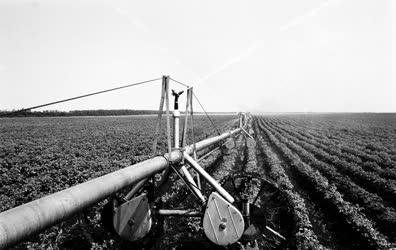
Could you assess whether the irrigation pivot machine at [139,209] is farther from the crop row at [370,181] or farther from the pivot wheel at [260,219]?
the crop row at [370,181]

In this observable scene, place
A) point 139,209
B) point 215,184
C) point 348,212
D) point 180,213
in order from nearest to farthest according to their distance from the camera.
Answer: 1. point 139,209
2. point 180,213
3. point 215,184
4. point 348,212

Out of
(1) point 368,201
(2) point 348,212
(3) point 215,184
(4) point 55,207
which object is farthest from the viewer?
(1) point 368,201

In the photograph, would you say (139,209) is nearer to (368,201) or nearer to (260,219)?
(260,219)

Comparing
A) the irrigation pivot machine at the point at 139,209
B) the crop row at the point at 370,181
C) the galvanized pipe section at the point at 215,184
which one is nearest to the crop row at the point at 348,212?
the crop row at the point at 370,181

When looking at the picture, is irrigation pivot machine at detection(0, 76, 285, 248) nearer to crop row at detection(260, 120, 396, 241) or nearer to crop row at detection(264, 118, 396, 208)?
crop row at detection(260, 120, 396, 241)

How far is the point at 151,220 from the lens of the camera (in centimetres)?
346

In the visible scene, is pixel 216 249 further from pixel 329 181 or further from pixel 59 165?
pixel 59 165

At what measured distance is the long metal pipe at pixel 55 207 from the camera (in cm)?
167

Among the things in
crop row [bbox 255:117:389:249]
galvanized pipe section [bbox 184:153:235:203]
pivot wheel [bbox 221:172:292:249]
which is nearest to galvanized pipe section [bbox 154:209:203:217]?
galvanized pipe section [bbox 184:153:235:203]

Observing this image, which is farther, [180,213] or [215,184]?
[215,184]

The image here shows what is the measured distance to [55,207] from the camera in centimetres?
199

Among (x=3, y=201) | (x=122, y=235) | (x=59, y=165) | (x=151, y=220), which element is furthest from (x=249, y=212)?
(x=59, y=165)

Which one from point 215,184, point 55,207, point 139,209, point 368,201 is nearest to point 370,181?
point 368,201

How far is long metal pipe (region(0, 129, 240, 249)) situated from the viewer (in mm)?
1675
